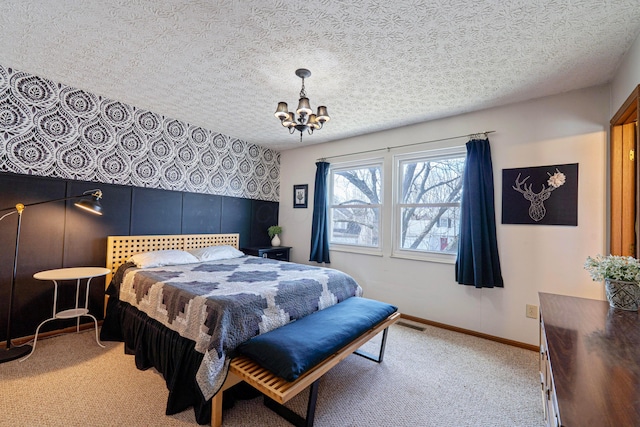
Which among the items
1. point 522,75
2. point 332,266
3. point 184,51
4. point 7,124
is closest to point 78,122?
point 7,124

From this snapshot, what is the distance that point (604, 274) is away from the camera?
1.64 metres

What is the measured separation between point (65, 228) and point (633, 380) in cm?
416

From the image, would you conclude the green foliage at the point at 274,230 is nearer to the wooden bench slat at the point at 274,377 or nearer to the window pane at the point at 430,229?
the window pane at the point at 430,229

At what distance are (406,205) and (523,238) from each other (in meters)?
1.32

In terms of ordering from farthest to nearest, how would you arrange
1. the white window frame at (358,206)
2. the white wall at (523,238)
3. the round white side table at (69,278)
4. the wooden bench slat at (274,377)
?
Answer: the white window frame at (358,206), the white wall at (523,238), the round white side table at (69,278), the wooden bench slat at (274,377)

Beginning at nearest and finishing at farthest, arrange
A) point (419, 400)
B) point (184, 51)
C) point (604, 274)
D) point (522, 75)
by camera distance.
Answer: point (604, 274), point (419, 400), point (184, 51), point (522, 75)

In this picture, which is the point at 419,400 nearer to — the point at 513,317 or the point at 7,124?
the point at 513,317

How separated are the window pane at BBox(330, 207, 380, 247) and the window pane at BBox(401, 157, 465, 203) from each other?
0.56 meters

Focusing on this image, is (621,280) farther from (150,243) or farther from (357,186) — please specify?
(150,243)

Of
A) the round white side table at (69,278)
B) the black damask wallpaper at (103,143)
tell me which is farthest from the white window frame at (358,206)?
the round white side table at (69,278)

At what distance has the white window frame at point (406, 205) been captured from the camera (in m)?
3.33

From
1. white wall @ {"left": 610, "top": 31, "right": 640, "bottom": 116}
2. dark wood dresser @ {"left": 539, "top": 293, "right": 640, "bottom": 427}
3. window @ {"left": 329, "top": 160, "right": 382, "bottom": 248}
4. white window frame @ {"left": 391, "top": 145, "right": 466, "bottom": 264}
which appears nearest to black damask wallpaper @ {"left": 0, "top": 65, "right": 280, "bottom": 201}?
window @ {"left": 329, "top": 160, "right": 382, "bottom": 248}

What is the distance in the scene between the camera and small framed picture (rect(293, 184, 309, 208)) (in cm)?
473

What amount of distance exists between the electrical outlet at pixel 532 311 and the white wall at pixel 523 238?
51 millimetres
